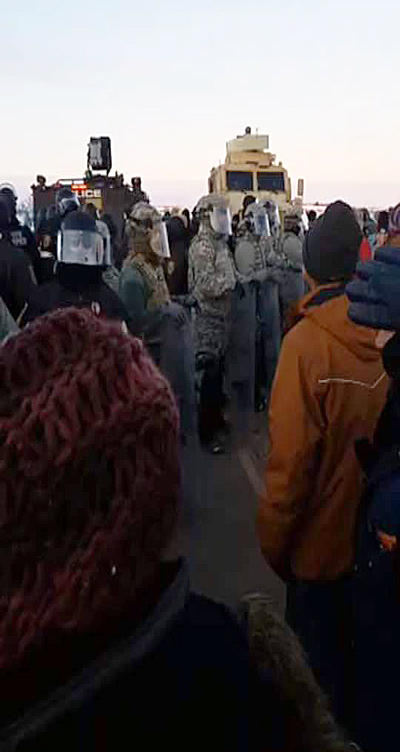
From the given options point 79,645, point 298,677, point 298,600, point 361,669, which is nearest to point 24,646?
point 79,645

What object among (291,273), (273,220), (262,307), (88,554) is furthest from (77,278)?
(273,220)

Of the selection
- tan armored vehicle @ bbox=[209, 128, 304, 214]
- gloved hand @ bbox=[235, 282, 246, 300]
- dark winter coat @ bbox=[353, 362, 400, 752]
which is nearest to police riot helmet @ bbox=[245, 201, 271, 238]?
gloved hand @ bbox=[235, 282, 246, 300]

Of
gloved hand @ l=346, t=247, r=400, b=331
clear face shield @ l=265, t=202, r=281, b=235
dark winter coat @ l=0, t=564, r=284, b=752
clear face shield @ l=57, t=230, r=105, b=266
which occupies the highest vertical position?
gloved hand @ l=346, t=247, r=400, b=331

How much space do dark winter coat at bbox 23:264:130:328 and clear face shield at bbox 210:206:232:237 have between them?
321 cm

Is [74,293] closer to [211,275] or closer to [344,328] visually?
[344,328]

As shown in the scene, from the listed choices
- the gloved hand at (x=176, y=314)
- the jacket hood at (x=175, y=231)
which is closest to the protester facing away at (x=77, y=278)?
the gloved hand at (x=176, y=314)

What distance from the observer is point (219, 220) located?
24.3 ft

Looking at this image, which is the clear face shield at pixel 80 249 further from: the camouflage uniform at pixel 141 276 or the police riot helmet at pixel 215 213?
the police riot helmet at pixel 215 213

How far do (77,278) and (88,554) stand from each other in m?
3.36

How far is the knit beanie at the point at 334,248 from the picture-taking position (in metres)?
3.08

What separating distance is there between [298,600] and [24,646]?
1978mm

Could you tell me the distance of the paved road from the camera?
448 cm

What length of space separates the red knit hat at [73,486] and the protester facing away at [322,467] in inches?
62.4

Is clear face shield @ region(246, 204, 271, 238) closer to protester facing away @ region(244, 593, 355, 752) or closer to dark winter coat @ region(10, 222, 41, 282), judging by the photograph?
dark winter coat @ region(10, 222, 41, 282)
